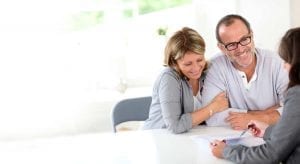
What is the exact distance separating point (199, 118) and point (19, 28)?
1.90m

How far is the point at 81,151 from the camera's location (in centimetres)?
163

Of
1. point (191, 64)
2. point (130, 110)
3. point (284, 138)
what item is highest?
point (191, 64)

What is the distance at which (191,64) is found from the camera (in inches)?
75.5

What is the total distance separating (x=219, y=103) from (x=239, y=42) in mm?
317

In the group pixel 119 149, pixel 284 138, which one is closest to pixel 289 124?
pixel 284 138

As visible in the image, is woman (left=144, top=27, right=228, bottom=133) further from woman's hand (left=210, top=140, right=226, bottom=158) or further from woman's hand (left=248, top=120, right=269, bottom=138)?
woman's hand (left=210, top=140, right=226, bottom=158)

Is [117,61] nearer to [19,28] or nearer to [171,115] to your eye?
[19,28]

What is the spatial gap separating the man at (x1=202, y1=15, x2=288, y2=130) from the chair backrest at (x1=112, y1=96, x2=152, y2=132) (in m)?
0.47

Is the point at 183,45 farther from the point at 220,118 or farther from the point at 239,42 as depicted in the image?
the point at 220,118

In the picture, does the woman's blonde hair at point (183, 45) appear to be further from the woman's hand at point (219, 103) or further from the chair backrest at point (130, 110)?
the chair backrest at point (130, 110)

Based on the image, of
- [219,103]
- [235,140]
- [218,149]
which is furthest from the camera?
[219,103]

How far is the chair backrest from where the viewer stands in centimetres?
226

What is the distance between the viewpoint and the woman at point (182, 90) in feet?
6.08

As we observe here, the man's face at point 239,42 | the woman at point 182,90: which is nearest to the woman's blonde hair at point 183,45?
the woman at point 182,90
